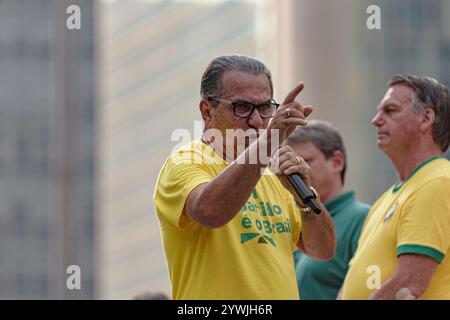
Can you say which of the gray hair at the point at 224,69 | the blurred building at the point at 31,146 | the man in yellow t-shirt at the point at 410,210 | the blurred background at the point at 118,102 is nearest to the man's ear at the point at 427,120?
the man in yellow t-shirt at the point at 410,210

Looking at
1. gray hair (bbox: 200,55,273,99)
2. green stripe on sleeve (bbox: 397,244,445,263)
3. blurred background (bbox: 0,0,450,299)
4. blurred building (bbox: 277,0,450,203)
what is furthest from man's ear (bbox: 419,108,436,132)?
blurred background (bbox: 0,0,450,299)

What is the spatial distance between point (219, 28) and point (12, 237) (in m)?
15.0

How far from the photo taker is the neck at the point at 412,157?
24.6ft

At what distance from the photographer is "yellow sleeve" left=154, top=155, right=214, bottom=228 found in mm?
6156

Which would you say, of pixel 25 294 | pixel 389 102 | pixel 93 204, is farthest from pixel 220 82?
pixel 93 204

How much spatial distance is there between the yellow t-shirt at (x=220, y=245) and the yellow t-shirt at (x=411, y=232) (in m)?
0.89

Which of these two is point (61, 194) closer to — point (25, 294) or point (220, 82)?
point (220, 82)

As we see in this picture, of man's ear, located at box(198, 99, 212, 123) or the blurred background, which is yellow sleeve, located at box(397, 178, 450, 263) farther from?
the blurred background

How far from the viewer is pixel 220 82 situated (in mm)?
6371

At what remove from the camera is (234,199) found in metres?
5.96

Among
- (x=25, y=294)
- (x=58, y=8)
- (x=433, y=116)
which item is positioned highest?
(x=58, y=8)

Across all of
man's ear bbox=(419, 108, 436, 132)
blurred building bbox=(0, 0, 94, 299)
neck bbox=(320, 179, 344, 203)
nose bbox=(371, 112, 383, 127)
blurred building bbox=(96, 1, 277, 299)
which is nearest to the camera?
man's ear bbox=(419, 108, 436, 132)

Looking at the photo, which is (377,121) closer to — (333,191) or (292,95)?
(333,191)
